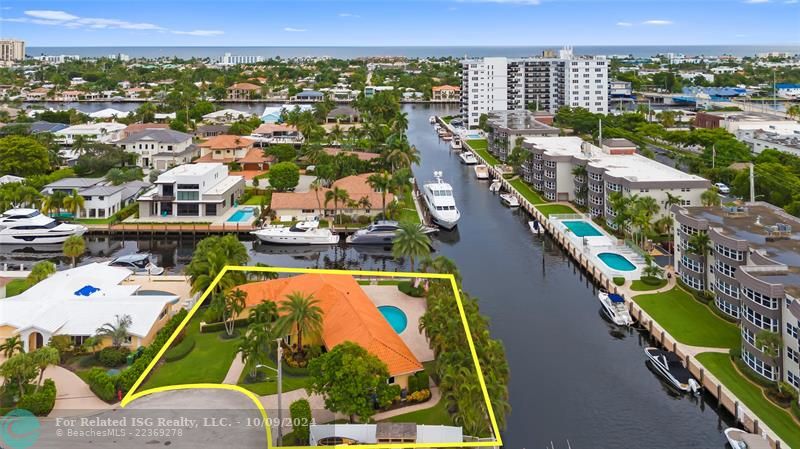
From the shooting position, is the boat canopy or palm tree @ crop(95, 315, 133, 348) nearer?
palm tree @ crop(95, 315, 133, 348)

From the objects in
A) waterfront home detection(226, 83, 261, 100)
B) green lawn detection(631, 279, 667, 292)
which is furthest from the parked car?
waterfront home detection(226, 83, 261, 100)

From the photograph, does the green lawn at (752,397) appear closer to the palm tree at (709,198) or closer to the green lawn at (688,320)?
the green lawn at (688,320)

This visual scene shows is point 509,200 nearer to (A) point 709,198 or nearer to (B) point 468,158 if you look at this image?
(A) point 709,198

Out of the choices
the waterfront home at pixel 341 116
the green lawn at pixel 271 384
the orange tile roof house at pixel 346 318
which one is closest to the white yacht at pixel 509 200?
the orange tile roof house at pixel 346 318

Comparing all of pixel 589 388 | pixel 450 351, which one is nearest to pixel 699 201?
pixel 589 388

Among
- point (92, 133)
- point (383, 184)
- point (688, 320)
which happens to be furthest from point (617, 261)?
point (92, 133)

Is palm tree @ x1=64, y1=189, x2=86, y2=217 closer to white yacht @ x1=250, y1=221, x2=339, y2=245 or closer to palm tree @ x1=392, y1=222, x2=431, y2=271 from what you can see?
white yacht @ x1=250, y1=221, x2=339, y2=245

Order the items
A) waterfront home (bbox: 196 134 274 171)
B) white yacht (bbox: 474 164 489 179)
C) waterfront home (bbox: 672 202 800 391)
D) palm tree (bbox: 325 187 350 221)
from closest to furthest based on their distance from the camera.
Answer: waterfront home (bbox: 672 202 800 391), palm tree (bbox: 325 187 350 221), white yacht (bbox: 474 164 489 179), waterfront home (bbox: 196 134 274 171)
